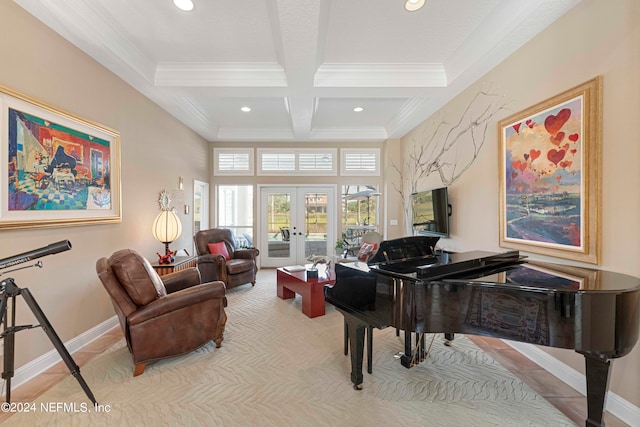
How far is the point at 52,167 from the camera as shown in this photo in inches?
92.4

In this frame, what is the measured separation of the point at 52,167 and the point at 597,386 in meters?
4.43

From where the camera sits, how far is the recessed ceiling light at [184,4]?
2.31 meters

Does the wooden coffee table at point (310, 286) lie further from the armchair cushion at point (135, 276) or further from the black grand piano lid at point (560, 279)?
the black grand piano lid at point (560, 279)

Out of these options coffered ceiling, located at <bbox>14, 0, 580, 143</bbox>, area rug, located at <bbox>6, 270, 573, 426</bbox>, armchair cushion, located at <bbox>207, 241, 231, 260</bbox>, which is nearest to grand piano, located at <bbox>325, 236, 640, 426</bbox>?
area rug, located at <bbox>6, 270, 573, 426</bbox>

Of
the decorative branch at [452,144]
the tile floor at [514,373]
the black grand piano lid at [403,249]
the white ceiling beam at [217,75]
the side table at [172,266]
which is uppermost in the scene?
the white ceiling beam at [217,75]

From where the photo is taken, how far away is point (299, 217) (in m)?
6.25

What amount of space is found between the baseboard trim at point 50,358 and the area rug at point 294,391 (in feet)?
1.00

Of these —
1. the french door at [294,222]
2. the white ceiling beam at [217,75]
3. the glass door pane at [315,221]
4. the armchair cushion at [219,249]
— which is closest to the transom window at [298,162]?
the french door at [294,222]

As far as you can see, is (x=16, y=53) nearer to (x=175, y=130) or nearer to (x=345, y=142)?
(x=175, y=130)

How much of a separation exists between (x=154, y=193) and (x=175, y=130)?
1.33 meters

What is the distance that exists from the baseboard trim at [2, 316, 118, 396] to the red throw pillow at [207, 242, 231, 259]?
1828 millimetres

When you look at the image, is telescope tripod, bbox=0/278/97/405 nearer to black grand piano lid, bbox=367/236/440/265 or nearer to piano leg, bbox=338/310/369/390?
piano leg, bbox=338/310/369/390

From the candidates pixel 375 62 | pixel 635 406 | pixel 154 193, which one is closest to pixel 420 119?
pixel 375 62

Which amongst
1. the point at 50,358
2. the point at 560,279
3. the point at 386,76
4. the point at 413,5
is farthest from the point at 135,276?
the point at 386,76
